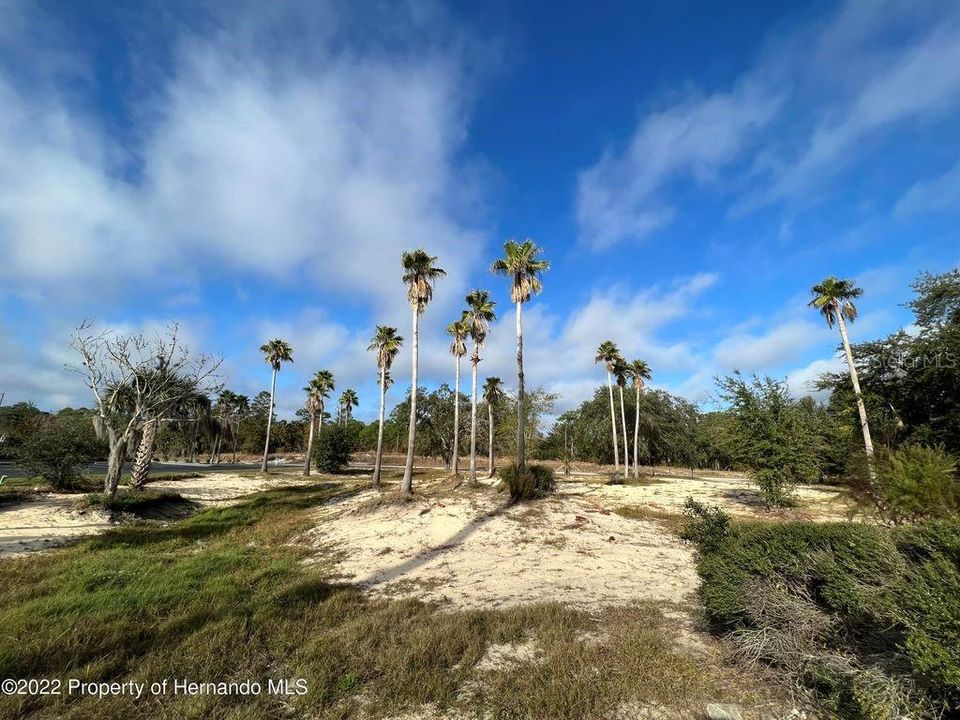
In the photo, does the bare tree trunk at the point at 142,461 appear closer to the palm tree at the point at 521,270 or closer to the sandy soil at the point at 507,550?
the sandy soil at the point at 507,550

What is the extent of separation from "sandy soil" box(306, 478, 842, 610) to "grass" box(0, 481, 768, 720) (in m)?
1.19

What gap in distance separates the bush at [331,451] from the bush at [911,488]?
43.8 metres

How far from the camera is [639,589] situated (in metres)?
8.98

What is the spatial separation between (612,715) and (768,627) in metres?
2.22

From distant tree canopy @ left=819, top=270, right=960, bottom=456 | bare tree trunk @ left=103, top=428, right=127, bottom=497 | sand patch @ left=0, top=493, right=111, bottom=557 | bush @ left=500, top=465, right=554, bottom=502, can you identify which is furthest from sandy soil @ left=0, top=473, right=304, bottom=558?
distant tree canopy @ left=819, top=270, right=960, bottom=456

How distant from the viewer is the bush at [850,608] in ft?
11.7

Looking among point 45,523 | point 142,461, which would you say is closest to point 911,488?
point 45,523

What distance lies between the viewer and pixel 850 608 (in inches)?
185

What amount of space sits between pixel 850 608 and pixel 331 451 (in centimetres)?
4579

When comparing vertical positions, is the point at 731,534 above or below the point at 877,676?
above

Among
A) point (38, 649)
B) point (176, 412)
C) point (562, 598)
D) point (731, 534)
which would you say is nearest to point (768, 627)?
point (731, 534)

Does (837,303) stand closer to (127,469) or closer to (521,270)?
(521,270)

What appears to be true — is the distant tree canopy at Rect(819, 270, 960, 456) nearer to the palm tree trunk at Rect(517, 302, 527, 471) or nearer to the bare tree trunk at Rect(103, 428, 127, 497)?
the palm tree trunk at Rect(517, 302, 527, 471)

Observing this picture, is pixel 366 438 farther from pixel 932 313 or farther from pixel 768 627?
pixel 768 627
